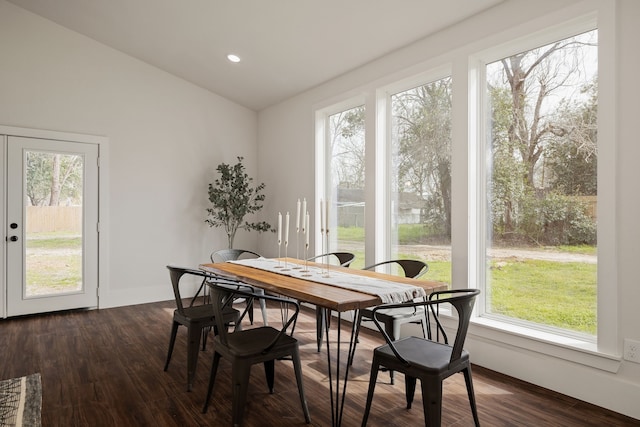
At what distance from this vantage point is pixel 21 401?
2.53m

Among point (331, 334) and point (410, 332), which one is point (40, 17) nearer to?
point (331, 334)

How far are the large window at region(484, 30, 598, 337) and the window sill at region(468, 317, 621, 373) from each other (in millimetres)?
97

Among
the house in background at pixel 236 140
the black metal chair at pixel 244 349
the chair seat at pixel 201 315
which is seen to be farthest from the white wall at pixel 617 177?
the chair seat at pixel 201 315

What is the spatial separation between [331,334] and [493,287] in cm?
160

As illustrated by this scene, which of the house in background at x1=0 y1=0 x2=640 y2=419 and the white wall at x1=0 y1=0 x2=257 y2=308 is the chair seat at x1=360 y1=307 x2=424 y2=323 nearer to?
the house in background at x1=0 y1=0 x2=640 y2=419

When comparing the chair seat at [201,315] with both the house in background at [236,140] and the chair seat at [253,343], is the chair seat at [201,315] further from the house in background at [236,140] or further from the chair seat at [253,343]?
the house in background at [236,140]

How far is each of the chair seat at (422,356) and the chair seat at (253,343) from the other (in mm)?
529

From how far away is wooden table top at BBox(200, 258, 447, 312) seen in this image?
2123mm

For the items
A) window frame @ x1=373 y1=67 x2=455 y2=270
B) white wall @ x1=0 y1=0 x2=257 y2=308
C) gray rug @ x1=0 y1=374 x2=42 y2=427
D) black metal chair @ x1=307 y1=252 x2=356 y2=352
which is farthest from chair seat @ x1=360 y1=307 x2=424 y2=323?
white wall @ x1=0 y1=0 x2=257 y2=308

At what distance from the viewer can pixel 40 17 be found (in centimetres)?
473

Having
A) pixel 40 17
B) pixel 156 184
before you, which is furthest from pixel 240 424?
pixel 40 17

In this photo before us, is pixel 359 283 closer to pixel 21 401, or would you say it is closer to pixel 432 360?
pixel 432 360

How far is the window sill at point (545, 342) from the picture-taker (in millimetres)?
2477

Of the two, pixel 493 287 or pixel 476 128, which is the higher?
pixel 476 128
